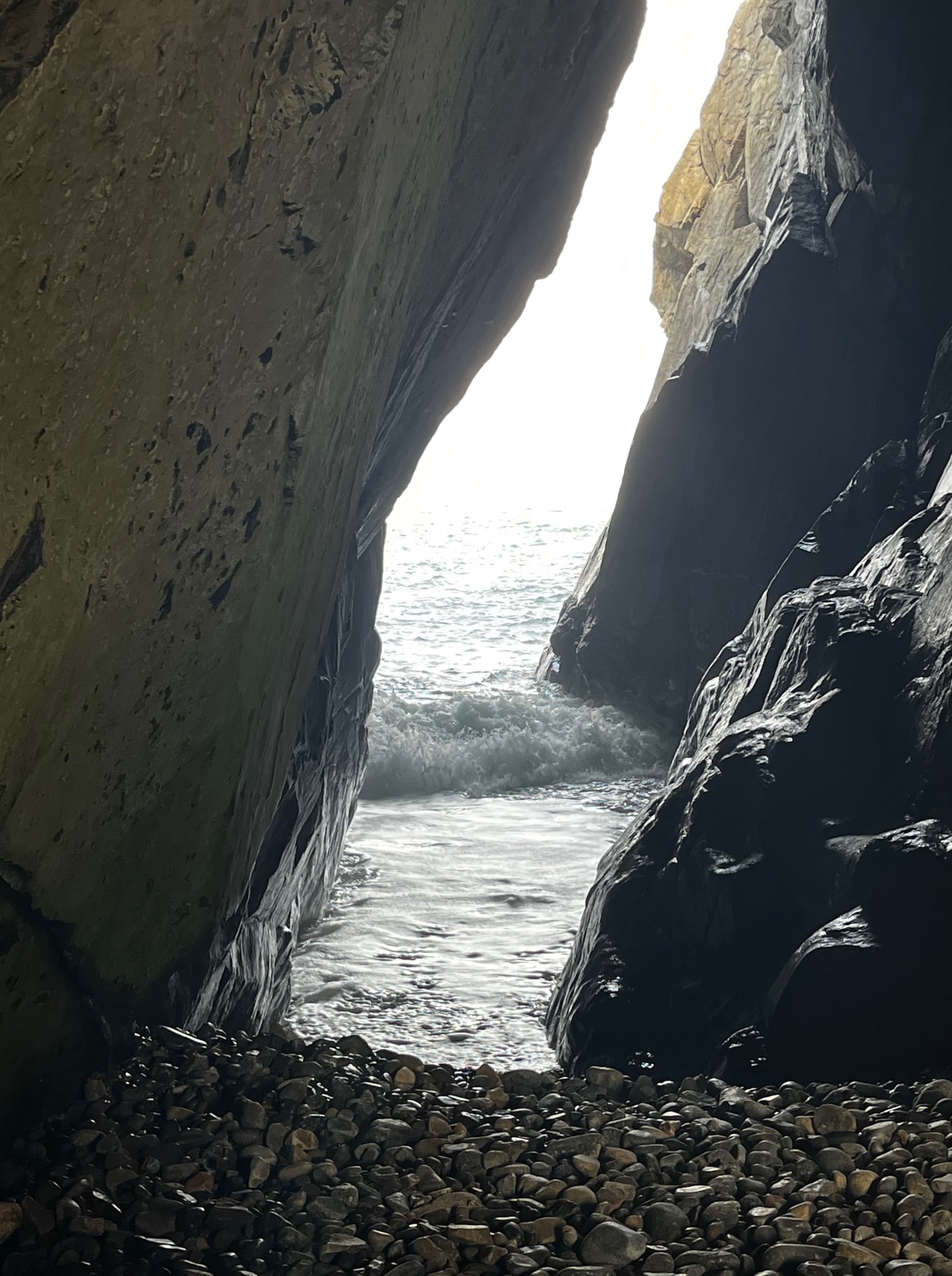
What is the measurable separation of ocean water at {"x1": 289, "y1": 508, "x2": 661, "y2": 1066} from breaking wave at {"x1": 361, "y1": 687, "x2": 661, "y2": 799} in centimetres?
3

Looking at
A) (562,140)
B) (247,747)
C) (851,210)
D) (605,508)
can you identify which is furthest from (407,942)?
(605,508)

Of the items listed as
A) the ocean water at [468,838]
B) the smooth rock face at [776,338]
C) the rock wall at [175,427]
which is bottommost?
the ocean water at [468,838]

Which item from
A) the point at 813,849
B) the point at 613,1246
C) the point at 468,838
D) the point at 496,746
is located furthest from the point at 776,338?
the point at 613,1246

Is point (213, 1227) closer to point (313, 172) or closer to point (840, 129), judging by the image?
point (313, 172)

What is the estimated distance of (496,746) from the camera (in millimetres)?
14352

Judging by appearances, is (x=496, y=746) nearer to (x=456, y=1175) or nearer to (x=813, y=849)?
(x=813, y=849)

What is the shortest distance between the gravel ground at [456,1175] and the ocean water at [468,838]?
1.79 metres

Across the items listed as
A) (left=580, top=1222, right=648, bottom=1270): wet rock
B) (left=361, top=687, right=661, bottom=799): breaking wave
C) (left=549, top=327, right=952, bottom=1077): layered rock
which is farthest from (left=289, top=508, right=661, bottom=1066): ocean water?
(left=580, top=1222, right=648, bottom=1270): wet rock

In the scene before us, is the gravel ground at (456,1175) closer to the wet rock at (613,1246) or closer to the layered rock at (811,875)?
the wet rock at (613,1246)

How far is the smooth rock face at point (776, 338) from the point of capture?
9.90 metres

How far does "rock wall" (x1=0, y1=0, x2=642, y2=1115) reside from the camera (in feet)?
8.38

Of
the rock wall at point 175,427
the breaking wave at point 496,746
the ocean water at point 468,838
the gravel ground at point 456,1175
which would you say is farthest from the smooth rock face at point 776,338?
the gravel ground at point 456,1175

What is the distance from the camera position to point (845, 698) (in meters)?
5.12

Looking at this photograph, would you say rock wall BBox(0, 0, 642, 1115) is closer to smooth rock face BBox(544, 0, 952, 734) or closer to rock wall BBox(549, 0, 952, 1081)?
rock wall BBox(549, 0, 952, 1081)
